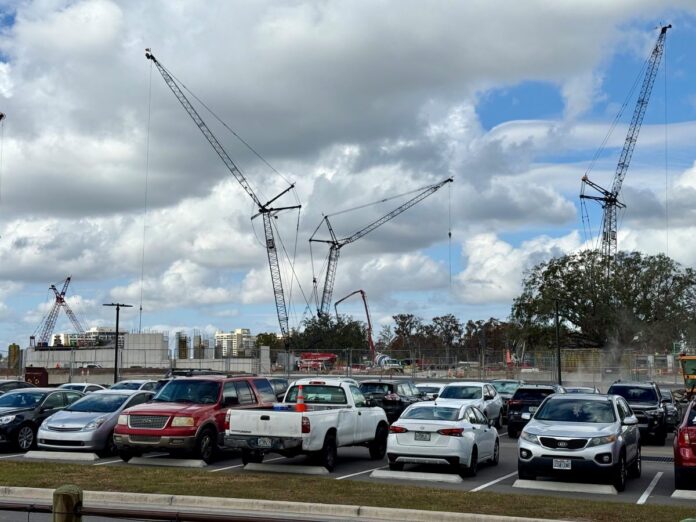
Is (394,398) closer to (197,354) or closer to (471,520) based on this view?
(471,520)

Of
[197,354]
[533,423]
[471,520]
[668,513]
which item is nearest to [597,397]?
[533,423]

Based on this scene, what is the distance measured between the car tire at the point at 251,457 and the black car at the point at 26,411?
6.60 metres

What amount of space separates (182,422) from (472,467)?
600 centimetres

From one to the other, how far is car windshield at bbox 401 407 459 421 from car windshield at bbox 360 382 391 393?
446 inches

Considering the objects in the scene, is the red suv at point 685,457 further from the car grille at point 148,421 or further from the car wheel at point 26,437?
the car wheel at point 26,437

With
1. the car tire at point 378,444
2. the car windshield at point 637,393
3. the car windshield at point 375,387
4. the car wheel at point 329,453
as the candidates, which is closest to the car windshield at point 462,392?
the car windshield at point 375,387

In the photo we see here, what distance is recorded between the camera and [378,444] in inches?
831

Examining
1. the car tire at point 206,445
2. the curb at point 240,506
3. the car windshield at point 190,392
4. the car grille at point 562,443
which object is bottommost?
the curb at point 240,506

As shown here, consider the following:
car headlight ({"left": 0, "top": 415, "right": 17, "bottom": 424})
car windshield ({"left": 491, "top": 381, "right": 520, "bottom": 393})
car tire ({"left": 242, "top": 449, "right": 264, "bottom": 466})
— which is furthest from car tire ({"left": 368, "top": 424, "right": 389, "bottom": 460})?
car windshield ({"left": 491, "top": 381, "right": 520, "bottom": 393})

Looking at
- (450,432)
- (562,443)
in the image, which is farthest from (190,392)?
(562,443)

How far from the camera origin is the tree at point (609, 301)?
→ 329ft

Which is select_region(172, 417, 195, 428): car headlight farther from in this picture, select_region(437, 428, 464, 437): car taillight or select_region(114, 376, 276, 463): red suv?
select_region(437, 428, 464, 437): car taillight

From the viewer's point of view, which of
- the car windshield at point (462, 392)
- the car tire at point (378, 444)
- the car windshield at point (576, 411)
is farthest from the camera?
the car windshield at point (462, 392)

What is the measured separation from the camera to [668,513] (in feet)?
43.7
